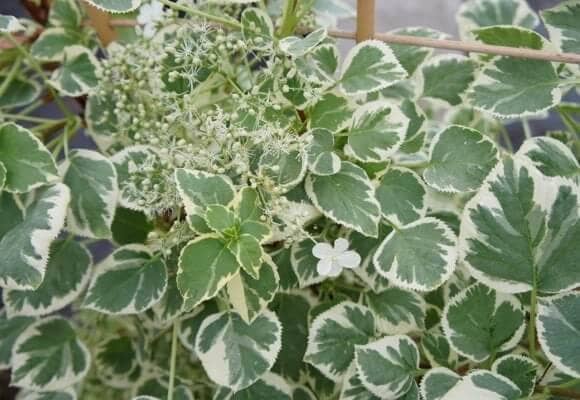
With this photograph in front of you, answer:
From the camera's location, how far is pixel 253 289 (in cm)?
66

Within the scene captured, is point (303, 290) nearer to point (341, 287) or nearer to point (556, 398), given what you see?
point (341, 287)

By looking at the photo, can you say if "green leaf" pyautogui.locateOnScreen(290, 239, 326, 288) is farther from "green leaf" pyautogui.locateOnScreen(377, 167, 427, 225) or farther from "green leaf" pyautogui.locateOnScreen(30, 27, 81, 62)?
"green leaf" pyautogui.locateOnScreen(30, 27, 81, 62)

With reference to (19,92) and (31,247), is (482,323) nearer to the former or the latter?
(31,247)

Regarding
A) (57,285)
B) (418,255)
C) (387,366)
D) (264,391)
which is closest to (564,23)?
(418,255)

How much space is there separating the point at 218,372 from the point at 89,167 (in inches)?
Result: 10.1

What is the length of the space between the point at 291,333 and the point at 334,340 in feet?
0.35

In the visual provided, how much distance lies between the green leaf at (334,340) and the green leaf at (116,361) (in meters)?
0.30

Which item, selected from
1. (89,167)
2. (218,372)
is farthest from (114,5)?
(218,372)

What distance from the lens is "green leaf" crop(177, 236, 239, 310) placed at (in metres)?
0.58

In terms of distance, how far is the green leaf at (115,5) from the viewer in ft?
2.09

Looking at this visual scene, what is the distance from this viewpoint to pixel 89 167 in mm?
754

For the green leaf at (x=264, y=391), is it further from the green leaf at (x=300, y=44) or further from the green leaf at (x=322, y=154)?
the green leaf at (x=300, y=44)

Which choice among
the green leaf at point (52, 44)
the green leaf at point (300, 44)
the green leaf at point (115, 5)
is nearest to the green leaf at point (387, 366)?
the green leaf at point (300, 44)

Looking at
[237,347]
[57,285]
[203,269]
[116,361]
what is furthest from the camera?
[116,361]
